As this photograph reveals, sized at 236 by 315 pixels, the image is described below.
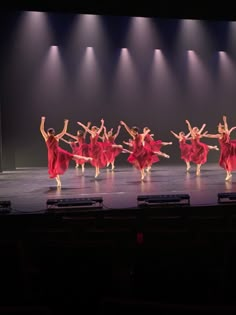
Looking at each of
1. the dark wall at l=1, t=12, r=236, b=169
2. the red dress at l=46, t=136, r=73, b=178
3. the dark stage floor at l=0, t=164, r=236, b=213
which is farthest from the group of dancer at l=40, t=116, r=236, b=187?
the dark wall at l=1, t=12, r=236, b=169

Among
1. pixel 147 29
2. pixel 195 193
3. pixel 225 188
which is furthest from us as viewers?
pixel 147 29

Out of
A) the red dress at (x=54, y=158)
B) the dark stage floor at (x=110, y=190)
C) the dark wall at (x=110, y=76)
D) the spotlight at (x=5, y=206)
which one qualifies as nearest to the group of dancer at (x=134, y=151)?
the red dress at (x=54, y=158)

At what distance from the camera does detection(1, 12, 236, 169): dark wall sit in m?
13.5

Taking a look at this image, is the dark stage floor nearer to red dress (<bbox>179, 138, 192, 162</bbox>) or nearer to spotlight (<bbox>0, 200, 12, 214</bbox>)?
spotlight (<bbox>0, 200, 12, 214</bbox>)

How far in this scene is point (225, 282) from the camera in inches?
69.5

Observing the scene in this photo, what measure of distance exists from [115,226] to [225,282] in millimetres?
1487

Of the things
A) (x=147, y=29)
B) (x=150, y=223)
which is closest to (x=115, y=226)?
(x=150, y=223)

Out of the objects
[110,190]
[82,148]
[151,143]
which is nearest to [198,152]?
[151,143]

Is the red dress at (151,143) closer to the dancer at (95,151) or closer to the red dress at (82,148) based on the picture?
the dancer at (95,151)

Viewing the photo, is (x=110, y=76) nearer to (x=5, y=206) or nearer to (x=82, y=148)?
(x=82, y=148)

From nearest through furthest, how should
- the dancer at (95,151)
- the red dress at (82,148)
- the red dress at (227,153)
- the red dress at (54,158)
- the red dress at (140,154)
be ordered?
the red dress at (54,158), the red dress at (227,153), the red dress at (140,154), the dancer at (95,151), the red dress at (82,148)

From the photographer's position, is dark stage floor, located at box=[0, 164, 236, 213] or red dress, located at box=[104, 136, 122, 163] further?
red dress, located at box=[104, 136, 122, 163]

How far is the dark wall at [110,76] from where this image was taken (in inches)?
533

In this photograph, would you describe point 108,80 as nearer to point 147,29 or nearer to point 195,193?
point 147,29
